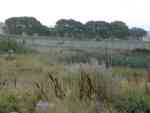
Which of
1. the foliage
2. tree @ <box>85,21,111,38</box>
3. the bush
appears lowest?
the bush

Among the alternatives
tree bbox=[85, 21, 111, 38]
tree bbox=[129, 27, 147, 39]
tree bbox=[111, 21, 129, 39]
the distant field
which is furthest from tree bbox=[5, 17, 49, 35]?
the distant field

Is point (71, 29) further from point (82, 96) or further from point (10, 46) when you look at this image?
point (82, 96)

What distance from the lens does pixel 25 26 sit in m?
60.6

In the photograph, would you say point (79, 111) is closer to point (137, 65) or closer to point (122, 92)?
point (122, 92)

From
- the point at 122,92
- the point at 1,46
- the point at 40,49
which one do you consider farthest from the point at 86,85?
the point at 1,46

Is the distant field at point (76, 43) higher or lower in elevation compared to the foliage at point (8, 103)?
lower

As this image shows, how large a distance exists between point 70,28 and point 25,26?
7917 millimetres

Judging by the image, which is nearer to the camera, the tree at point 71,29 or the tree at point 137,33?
the tree at point 71,29

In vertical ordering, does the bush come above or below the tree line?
below

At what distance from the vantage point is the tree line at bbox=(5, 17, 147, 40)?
189 feet

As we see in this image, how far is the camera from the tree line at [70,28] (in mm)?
57688

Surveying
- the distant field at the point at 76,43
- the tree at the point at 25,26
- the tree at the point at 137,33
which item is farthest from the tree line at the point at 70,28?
the distant field at the point at 76,43

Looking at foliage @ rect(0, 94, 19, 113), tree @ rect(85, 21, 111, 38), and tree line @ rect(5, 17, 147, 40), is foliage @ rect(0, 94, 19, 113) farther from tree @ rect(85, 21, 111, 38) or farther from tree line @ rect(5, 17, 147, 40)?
tree @ rect(85, 21, 111, 38)

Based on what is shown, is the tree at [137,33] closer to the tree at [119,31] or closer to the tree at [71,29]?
the tree at [119,31]
